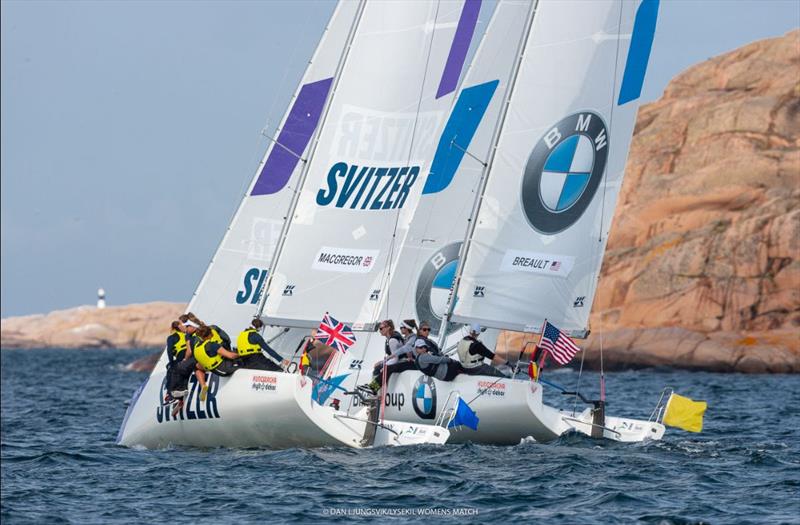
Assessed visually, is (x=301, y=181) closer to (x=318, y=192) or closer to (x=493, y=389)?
(x=318, y=192)

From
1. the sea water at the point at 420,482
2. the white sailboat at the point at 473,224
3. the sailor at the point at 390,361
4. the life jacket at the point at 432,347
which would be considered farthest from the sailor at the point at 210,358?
the life jacket at the point at 432,347

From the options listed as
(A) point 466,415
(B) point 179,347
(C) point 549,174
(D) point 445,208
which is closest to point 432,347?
(A) point 466,415

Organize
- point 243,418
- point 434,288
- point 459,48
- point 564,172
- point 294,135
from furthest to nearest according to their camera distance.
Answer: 1. point 434,288
2. point 294,135
3. point 459,48
4. point 564,172
5. point 243,418

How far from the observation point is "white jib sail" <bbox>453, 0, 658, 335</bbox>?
2181 centimetres

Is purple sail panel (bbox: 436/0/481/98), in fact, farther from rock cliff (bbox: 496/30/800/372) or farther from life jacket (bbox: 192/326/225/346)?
rock cliff (bbox: 496/30/800/372)

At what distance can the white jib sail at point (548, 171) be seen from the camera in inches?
859

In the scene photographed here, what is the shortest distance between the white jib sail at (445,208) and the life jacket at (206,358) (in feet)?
21.1

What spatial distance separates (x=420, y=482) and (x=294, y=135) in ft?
35.1

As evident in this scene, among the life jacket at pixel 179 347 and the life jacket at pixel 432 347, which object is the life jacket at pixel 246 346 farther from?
the life jacket at pixel 432 347

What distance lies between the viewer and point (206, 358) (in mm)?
Answer: 19844

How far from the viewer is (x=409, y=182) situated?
914 inches

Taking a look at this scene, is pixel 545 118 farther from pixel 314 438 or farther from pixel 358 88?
pixel 314 438

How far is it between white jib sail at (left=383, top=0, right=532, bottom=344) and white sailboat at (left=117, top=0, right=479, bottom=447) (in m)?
1.74

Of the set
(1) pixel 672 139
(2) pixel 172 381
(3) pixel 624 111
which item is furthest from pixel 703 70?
(2) pixel 172 381
